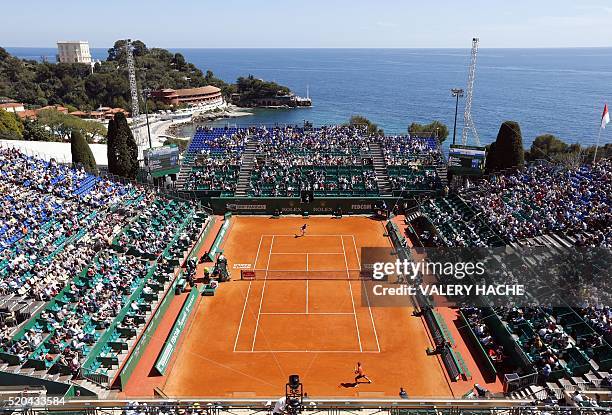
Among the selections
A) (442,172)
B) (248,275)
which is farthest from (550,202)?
(248,275)

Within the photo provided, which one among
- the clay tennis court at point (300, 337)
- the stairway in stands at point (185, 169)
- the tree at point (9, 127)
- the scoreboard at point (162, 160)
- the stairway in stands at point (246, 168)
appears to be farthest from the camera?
the tree at point (9, 127)

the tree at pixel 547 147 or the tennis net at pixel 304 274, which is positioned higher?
the tree at pixel 547 147

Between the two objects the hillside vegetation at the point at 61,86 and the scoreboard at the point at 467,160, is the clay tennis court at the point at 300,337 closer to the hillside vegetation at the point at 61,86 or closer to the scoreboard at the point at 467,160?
the scoreboard at the point at 467,160

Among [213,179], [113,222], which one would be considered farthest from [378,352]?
[213,179]

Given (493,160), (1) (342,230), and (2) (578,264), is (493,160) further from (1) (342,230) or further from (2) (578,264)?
(2) (578,264)

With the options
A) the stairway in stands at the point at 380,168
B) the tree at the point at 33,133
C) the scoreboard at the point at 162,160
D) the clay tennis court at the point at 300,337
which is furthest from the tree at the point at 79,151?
the stairway in stands at the point at 380,168

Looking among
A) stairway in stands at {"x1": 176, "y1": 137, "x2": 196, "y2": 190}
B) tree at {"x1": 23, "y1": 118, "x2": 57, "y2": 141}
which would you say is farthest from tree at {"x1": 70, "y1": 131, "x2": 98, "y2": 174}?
tree at {"x1": 23, "y1": 118, "x2": 57, "y2": 141}

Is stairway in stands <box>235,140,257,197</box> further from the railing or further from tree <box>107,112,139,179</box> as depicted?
the railing
